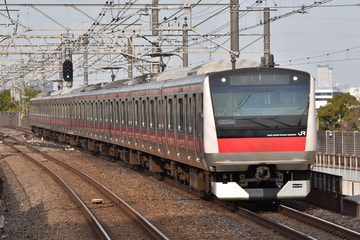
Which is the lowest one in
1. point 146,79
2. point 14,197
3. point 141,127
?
point 14,197

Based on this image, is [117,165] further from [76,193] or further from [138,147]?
[76,193]

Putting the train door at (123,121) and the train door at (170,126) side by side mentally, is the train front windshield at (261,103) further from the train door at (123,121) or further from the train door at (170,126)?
the train door at (123,121)

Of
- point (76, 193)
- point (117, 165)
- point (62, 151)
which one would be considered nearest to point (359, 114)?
point (62, 151)

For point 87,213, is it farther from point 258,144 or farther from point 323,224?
point 323,224

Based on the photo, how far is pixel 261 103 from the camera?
539 inches

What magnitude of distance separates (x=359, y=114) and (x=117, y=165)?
6268cm

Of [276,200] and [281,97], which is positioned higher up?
[281,97]

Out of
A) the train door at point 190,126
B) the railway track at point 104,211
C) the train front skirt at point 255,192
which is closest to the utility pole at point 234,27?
the railway track at point 104,211

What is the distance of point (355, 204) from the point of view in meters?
13.7

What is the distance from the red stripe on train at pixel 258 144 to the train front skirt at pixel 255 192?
685mm

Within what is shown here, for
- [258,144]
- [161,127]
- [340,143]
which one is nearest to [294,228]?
[258,144]

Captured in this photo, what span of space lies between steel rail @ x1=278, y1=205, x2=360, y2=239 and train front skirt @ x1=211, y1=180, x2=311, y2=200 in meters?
0.33

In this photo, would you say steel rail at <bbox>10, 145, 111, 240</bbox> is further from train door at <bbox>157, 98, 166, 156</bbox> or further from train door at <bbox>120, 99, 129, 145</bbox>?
train door at <bbox>120, 99, 129, 145</bbox>

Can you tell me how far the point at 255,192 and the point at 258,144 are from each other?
3.04 feet
